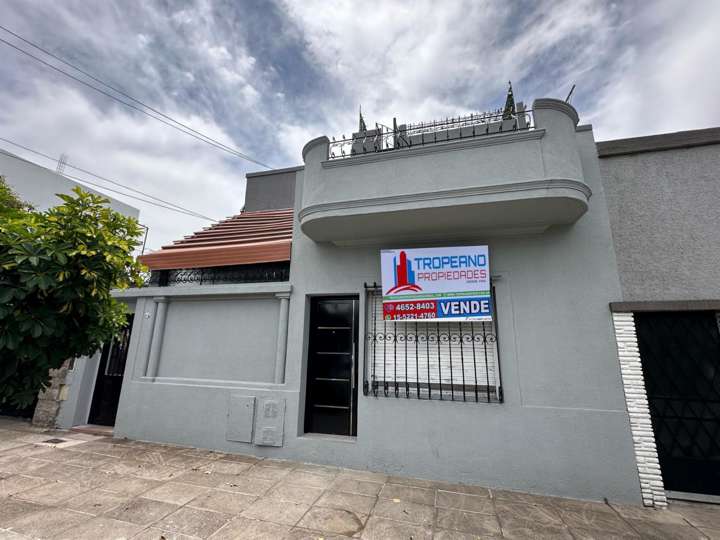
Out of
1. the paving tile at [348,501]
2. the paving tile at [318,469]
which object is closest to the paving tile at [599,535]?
the paving tile at [348,501]

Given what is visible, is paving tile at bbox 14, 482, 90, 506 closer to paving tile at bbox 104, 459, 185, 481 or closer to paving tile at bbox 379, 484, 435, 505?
paving tile at bbox 104, 459, 185, 481

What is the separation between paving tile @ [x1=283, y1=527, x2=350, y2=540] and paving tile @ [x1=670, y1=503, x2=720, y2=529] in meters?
3.82

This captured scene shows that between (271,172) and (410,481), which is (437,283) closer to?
(410,481)

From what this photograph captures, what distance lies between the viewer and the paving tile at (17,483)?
3.61m

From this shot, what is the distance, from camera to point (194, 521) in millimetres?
3096

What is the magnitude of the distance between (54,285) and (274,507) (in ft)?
10.3

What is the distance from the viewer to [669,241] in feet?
13.6

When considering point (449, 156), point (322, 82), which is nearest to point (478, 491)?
point (449, 156)

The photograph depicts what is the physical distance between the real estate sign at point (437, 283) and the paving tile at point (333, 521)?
8.21ft

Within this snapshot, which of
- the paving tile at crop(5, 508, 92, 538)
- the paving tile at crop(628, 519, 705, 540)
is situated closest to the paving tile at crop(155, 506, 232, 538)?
the paving tile at crop(5, 508, 92, 538)

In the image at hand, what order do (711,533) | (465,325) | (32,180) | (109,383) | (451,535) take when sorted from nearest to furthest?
1. (451,535)
2. (711,533)
3. (465,325)
4. (109,383)
5. (32,180)

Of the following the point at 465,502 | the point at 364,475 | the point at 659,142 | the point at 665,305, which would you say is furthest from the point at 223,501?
the point at 659,142

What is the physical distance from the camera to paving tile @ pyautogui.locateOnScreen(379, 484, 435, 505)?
367cm

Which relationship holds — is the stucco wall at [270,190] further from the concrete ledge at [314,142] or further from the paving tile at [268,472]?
the paving tile at [268,472]
